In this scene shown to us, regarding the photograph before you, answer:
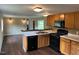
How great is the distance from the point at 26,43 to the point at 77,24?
2.06 meters

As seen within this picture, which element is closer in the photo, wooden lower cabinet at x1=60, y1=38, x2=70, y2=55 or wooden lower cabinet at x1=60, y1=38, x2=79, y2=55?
wooden lower cabinet at x1=60, y1=38, x2=79, y2=55

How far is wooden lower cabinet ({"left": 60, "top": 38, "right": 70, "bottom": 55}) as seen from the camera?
376cm

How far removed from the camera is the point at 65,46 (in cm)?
387

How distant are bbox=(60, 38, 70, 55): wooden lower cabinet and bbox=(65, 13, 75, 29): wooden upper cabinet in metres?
0.56

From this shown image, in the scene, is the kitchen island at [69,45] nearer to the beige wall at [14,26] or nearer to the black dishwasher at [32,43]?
the black dishwasher at [32,43]

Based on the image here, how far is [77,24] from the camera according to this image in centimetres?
388

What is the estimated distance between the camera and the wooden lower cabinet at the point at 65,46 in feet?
12.3

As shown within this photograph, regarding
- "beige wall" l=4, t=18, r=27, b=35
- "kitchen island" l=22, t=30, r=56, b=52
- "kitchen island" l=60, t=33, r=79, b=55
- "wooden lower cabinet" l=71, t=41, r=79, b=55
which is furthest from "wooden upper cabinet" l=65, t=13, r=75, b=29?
"beige wall" l=4, t=18, r=27, b=35

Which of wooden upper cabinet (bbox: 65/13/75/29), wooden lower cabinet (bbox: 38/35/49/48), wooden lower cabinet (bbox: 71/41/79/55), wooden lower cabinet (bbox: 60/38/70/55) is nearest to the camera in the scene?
wooden lower cabinet (bbox: 71/41/79/55)

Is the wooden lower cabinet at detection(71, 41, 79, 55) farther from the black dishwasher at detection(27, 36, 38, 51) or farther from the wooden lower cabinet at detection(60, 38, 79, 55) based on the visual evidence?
the black dishwasher at detection(27, 36, 38, 51)
